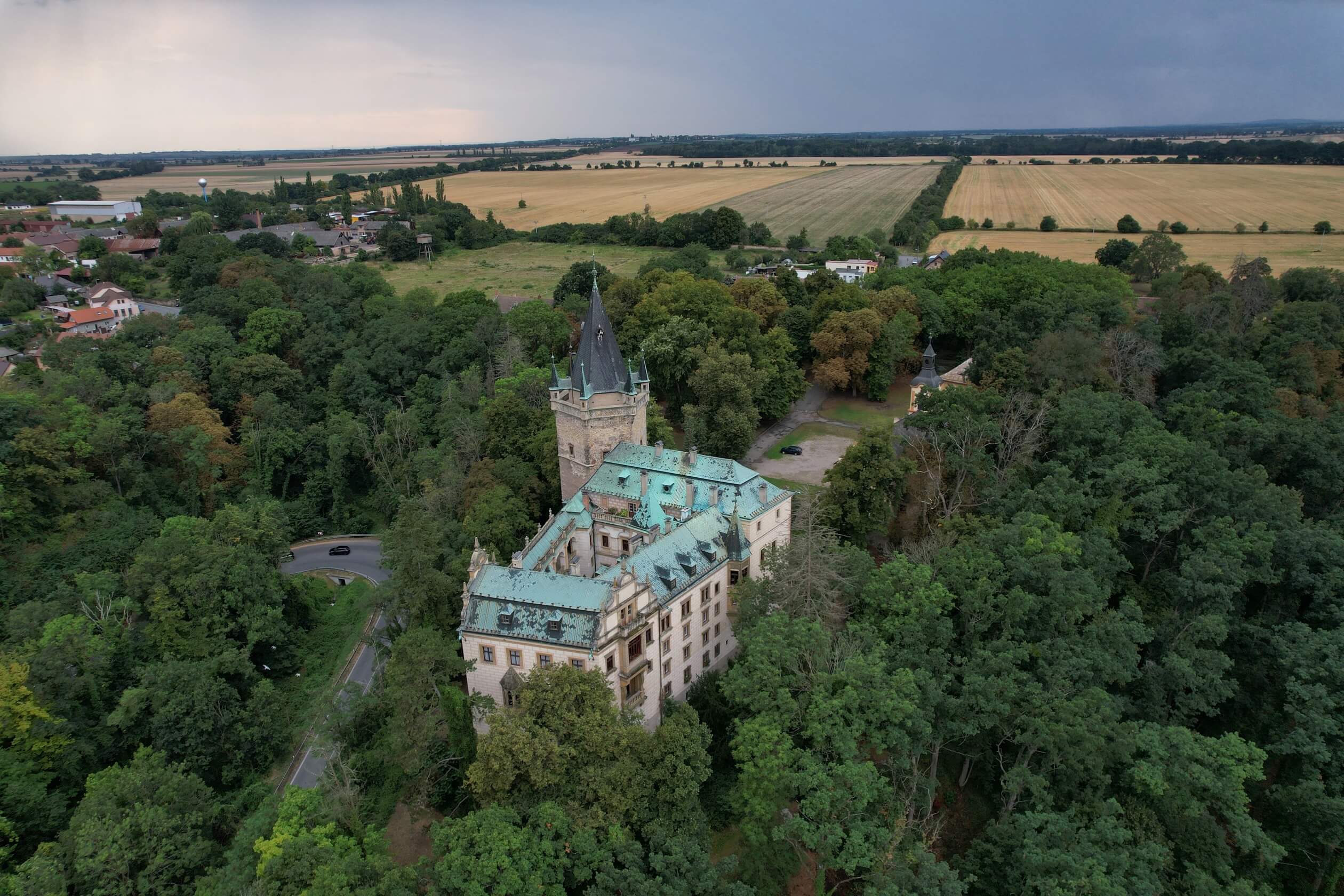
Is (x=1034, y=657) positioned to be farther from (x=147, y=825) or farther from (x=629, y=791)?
(x=147, y=825)

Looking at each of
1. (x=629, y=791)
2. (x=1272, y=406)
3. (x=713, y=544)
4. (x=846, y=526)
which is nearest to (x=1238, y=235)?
(x=1272, y=406)

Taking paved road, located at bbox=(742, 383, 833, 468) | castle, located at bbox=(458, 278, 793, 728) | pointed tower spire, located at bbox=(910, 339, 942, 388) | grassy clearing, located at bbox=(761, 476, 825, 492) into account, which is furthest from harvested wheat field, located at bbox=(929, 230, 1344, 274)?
castle, located at bbox=(458, 278, 793, 728)

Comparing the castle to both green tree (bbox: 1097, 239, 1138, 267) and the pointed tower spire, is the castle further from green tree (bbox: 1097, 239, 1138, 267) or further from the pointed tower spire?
green tree (bbox: 1097, 239, 1138, 267)

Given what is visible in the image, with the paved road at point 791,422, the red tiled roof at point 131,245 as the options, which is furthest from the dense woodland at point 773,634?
the red tiled roof at point 131,245

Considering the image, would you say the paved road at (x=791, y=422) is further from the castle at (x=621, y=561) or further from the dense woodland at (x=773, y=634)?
the castle at (x=621, y=561)

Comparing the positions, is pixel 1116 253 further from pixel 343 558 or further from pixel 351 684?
pixel 351 684

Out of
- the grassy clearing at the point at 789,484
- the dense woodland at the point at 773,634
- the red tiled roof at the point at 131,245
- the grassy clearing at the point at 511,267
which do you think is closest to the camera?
the dense woodland at the point at 773,634
